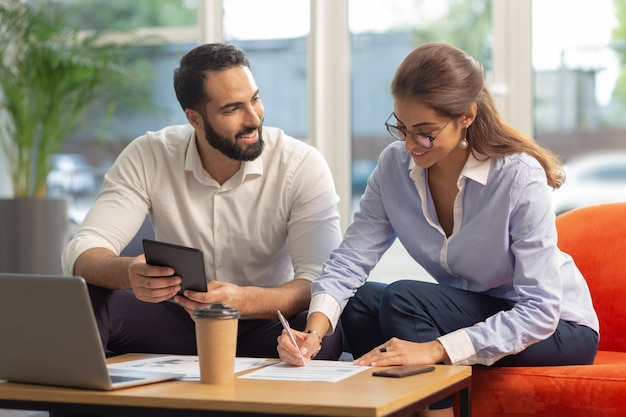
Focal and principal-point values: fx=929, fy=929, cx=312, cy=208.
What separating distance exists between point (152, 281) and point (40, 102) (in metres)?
2.81

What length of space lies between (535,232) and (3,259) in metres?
3.07

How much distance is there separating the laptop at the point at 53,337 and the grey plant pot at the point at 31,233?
2.74 metres

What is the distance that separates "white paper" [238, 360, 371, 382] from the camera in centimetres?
175

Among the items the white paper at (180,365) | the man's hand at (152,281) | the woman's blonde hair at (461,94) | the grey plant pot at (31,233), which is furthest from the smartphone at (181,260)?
the grey plant pot at (31,233)

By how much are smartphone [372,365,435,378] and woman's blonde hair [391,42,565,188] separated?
0.64m

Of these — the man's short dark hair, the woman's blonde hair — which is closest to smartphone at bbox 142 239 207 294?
the woman's blonde hair

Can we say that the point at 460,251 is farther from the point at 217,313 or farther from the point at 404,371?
the point at 217,313

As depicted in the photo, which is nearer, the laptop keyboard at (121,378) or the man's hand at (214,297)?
the laptop keyboard at (121,378)

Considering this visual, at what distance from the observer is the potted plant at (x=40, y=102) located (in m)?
4.42

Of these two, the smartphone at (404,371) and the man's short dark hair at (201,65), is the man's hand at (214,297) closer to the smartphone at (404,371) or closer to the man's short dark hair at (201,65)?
the smartphone at (404,371)

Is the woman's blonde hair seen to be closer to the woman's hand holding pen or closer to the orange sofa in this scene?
the orange sofa

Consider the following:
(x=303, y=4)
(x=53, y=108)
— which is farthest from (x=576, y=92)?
(x=53, y=108)

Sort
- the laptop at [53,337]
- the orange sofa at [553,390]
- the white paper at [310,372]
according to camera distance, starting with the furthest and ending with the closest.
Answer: the orange sofa at [553,390]
the white paper at [310,372]
the laptop at [53,337]

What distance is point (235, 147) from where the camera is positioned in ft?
8.75
